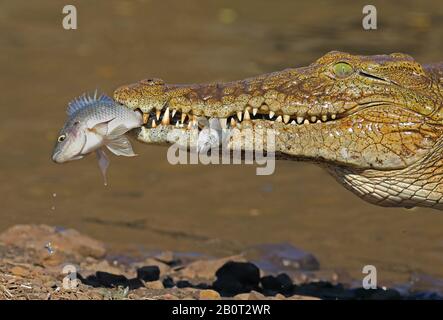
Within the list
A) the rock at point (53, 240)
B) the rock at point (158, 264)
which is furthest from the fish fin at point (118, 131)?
the rock at point (53, 240)

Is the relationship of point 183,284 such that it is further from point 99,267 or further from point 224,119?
point 224,119

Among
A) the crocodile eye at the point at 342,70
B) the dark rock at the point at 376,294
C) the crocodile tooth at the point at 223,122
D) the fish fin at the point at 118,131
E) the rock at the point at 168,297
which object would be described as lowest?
the rock at the point at 168,297

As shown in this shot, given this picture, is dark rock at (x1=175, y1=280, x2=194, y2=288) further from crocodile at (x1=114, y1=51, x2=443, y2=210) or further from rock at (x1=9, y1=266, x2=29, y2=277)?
crocodile at (x1=114, y1=51, x2=443, y2=210)

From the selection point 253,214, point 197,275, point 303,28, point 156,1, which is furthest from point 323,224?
point 156,1

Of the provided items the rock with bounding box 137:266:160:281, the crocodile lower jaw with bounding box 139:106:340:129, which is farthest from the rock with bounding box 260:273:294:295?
the crocodile lower jaw with bounding box 139:106:340:129

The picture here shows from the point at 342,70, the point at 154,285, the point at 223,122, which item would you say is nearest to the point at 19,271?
the point at 154,285

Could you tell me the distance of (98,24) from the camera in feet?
46.0

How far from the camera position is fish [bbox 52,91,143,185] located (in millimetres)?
5176

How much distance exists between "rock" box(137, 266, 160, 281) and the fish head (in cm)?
151

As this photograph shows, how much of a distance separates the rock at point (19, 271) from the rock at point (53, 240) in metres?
0.74

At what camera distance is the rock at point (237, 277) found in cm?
647

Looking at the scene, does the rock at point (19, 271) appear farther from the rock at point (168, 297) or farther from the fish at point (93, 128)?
the fish at point (93, 128)

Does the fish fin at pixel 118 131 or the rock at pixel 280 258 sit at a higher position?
the fish fin at pixel 118 131

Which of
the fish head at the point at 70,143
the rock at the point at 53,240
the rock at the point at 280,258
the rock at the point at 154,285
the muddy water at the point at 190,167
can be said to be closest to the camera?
the fish head at the point at 70,143
